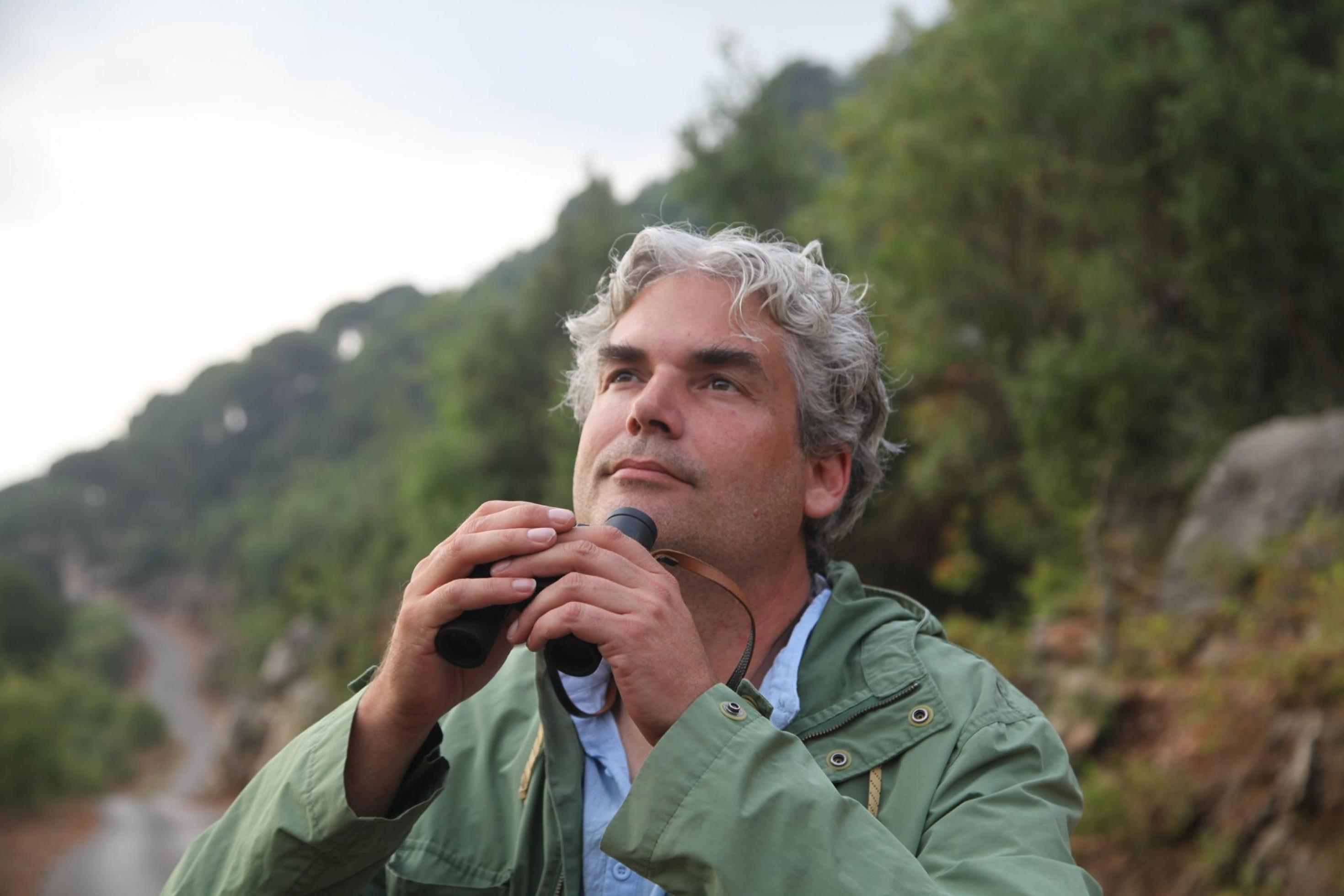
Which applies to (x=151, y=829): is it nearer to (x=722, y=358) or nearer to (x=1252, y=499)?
(x=1252, y=499)

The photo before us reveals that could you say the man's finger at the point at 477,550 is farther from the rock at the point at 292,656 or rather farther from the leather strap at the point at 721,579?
the rock at the point at 292,656

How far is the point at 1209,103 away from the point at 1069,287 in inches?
95.2

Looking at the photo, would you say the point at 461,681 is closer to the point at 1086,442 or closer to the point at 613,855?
the point at 613,855

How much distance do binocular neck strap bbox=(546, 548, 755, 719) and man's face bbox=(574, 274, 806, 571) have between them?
2.8 inches

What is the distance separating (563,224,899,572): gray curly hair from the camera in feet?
7.63

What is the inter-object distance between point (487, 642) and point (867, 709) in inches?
29.8

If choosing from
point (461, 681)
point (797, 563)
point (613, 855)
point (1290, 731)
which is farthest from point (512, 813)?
point (1290, 731)

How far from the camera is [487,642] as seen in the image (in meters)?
1.62

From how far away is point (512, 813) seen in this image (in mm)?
2092

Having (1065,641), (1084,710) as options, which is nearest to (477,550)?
(1084,710)

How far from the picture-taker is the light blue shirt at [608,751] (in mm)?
1942

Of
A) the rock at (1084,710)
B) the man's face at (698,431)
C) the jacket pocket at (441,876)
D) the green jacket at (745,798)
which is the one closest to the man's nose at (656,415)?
the man's face at (698,431)

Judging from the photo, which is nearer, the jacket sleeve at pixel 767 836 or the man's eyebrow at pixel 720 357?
the jacket sleeve at pixel 767 836

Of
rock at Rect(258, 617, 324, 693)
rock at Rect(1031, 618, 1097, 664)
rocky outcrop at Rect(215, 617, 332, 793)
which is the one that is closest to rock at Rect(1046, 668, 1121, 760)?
rock at Rect(1031, 618, 1097, 664)
